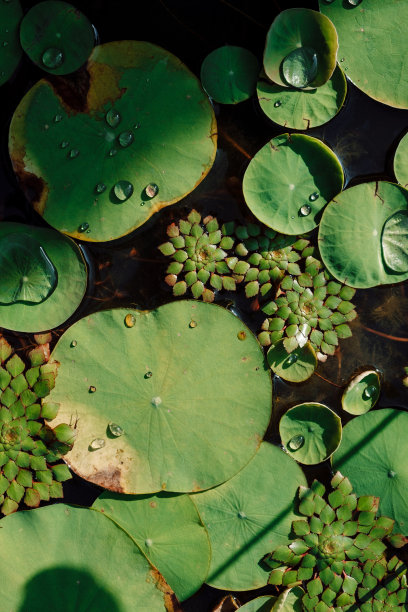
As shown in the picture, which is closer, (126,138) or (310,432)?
(126,138)

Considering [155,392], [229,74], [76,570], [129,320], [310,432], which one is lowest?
[76,570]

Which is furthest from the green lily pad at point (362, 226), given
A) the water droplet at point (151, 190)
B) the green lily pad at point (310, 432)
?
the water droplet at point (151, 190)

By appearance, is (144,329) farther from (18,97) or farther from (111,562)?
(18,97)

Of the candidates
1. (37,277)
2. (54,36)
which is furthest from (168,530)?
(54,36)

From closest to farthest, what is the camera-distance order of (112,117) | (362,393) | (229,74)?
(112,117)
(229,74)
(362,393)

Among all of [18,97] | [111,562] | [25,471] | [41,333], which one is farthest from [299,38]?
[111,562]

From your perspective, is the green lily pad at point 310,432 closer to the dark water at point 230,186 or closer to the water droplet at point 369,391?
the dark water at point 230,186

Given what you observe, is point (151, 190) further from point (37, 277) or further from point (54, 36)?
point (54, 36)
